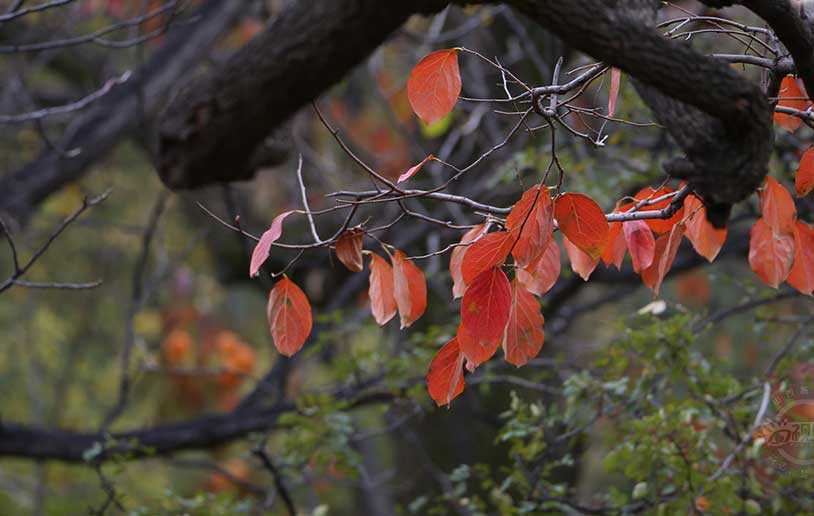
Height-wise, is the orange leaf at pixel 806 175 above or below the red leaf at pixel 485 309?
below

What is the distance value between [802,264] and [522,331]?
45 centimetres

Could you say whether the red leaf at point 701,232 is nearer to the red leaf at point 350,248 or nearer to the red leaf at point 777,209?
the red leaf at point 777,209

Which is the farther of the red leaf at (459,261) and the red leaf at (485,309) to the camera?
the red leaf at (459,261)

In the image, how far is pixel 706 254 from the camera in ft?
4.50

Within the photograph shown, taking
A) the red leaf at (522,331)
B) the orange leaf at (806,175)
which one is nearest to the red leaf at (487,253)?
the red leaf at (522,331)

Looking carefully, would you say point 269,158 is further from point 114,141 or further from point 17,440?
point 114,141

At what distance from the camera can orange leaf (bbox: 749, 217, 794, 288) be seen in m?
1.25

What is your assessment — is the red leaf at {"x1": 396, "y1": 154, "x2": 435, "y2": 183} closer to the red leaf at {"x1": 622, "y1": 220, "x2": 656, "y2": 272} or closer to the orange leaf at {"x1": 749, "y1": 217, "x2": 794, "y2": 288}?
the red leaf at {"x1": 622, "y1": 220, "x2": 656, "y2": 272}

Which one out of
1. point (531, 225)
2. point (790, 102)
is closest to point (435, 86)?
point (531, 225)

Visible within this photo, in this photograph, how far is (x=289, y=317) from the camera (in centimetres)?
145

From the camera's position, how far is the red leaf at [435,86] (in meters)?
1.43

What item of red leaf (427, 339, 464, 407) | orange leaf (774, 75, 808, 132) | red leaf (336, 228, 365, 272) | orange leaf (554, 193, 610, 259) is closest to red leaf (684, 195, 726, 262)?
orange leaf (554, 193, 610, 259)

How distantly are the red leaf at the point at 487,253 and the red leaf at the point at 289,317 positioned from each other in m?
0.29

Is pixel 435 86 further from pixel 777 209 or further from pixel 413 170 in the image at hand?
pixel 777 209
